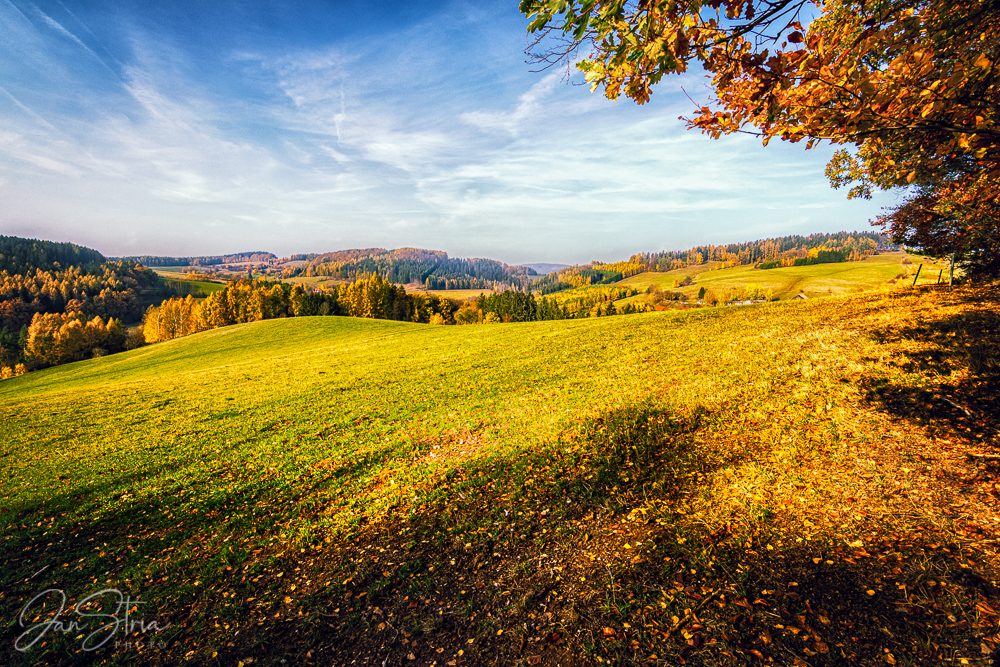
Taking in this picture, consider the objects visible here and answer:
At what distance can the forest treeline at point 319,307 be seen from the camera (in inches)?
3051

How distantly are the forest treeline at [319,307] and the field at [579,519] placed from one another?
65.6 meters

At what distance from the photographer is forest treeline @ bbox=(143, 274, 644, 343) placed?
254 feet

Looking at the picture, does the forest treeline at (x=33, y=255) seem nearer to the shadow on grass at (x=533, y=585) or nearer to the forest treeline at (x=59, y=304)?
the forest treeline at (x=59, y=304)

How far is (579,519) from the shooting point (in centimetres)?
693

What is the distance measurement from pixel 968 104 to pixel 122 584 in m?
14.4

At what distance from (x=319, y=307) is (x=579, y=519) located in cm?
9211

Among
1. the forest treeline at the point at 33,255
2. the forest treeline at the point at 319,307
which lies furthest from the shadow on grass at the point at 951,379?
the forest treeline at the point at 33,255

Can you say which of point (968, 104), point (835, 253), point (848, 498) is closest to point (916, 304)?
point (848, 498)

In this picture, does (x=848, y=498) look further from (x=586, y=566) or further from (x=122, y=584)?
(x=122, y=584)

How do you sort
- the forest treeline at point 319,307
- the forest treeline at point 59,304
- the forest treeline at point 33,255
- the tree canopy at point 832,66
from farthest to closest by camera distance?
the forest treeline at point 33,255 → the forest treeline at point 319,307 → the forest treeline at point 59,304 → the tree canopy at point 832,66

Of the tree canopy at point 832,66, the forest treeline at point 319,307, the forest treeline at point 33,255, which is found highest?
the forest treeline at point 33,255

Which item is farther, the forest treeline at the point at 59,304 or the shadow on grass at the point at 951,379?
the forest treeline at the point at 59,304

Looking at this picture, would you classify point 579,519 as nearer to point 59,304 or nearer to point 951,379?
point 951,379
